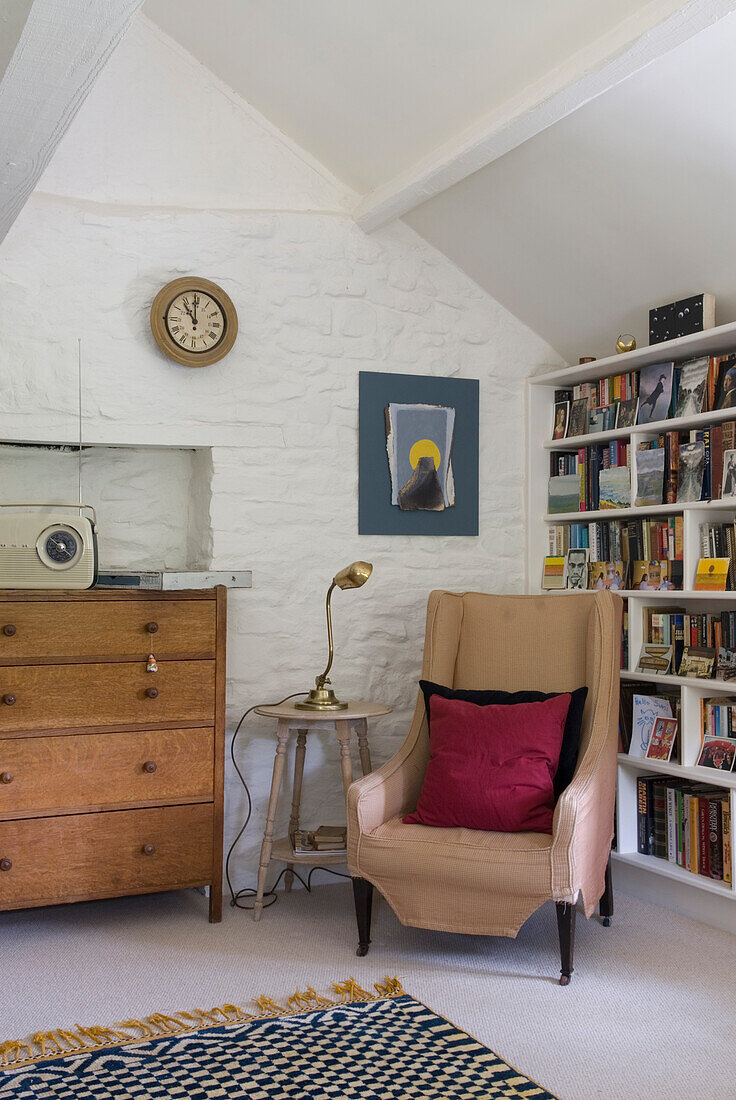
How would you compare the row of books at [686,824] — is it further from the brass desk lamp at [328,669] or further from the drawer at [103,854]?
the drawer at [103,854]

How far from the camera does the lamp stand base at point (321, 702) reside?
10.8 ft

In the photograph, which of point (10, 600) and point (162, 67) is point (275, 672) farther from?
point (162, 67)

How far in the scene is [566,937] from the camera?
269 cm

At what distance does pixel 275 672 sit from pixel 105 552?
0.74 m

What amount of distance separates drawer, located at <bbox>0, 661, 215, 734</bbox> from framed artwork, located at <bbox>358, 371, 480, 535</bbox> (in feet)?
3.12

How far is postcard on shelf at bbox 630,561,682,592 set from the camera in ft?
11.1

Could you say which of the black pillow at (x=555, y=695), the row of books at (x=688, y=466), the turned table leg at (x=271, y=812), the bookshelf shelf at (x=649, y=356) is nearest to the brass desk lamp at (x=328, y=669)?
the turned table leg at (x=271, y=812)

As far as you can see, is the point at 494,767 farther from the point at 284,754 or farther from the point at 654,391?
the point at 654,391

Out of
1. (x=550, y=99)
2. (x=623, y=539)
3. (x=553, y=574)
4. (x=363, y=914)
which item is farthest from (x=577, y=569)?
(x=550, y=99)

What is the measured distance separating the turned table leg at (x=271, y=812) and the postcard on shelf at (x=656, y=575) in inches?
51.9

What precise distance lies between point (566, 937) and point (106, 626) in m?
1.58

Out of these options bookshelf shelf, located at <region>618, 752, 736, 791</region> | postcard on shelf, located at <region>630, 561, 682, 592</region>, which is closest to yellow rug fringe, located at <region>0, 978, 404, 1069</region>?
bookshelf shelf, located at <region>618, 752, 736, 791</region>

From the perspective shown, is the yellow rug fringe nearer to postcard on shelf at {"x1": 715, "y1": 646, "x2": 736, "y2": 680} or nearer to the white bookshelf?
the white bookshelf

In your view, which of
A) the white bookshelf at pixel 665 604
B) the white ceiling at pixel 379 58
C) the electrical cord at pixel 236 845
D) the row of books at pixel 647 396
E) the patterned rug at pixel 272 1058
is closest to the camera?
the patterned rug at pixel 272 1058
